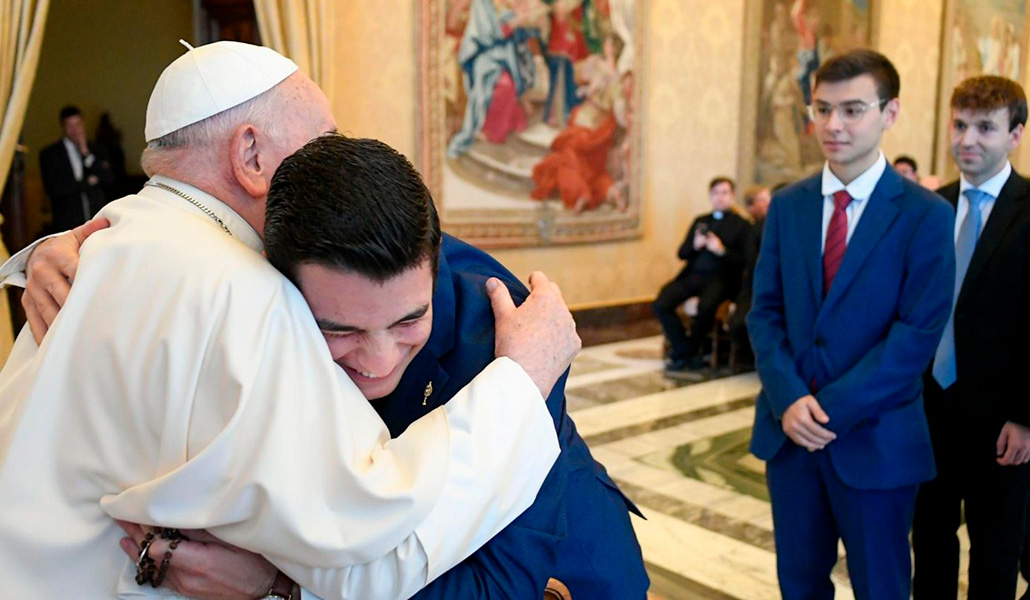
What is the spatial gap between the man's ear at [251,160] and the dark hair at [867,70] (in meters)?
2.11

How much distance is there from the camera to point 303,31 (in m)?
7.53

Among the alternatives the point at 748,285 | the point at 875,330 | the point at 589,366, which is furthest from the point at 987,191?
the point at 589,366

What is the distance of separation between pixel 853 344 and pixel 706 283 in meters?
5.96

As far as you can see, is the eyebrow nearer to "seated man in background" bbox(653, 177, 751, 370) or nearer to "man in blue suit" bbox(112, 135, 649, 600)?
"man in blue suit" bbox(112, 135, 649, 600)

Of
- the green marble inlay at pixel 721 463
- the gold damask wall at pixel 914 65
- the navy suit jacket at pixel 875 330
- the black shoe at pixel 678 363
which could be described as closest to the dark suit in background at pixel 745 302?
the black shoe at pixel 678 363

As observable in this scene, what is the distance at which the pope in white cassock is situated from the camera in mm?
1305

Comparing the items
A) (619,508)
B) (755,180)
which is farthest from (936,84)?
(619,508)

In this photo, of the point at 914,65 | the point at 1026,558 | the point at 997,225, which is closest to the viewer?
the point at 997,225

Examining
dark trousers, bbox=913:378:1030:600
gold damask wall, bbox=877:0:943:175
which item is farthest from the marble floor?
gold damask wall, bbox=877:0:943:175

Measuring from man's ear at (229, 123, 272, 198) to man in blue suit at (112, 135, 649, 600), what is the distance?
0.85 ft

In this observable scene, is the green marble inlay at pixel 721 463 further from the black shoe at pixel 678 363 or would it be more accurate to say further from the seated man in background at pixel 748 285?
the black shoe at pixel 678 363

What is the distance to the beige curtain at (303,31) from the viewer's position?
7406 millimetres

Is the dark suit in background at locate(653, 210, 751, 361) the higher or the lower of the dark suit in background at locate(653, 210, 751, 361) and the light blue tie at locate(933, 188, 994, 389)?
the lower

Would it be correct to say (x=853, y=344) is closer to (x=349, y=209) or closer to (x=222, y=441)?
(x=349, y=209)
